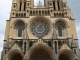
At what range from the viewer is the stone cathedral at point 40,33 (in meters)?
22.4

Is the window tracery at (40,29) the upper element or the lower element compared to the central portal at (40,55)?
upper

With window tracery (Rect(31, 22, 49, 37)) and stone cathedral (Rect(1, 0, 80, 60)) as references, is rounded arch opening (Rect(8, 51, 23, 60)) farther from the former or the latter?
window tracery (Rect(31, 22, 49, 37))

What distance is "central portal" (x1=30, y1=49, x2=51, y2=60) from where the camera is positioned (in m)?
23.4

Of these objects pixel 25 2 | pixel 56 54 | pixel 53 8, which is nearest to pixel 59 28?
pixel 53 8

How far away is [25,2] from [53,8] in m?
5.70

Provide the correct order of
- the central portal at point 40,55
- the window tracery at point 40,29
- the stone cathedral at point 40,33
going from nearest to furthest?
the stone cathedral at point 40,33, the central portal at point 40,55, the window tracery at point 40,29

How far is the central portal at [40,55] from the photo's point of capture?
2335 centimetres

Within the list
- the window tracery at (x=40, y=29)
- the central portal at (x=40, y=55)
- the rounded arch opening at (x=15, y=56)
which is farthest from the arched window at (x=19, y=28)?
the central portal at (x=40, y=55)

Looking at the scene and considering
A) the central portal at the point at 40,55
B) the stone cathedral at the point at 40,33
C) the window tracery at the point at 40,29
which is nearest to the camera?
the stone cathedral at the point at 40,33

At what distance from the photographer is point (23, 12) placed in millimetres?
26547

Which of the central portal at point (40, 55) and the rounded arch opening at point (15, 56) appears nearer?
the rounded arch opening at point (15, 56)

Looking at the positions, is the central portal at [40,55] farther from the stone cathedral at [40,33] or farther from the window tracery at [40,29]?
the window tracery at [40,29]

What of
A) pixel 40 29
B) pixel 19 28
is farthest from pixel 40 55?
pixel 19 28

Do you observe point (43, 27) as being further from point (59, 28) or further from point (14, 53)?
point (14, 53)
